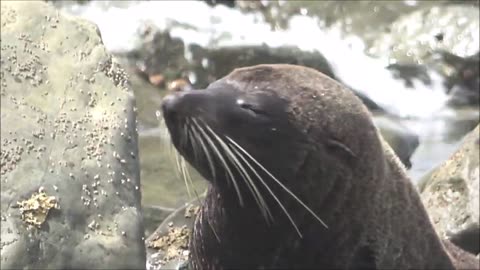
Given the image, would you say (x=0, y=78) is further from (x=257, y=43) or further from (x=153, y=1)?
(x=153, y=1)

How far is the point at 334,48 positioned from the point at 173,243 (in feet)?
22.1

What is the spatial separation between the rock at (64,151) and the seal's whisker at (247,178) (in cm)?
149

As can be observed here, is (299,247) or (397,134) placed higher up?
(299,247)

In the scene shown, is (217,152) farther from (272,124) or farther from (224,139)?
(272,124)

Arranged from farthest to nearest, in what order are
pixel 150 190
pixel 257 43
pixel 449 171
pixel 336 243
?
pixel 257 43 → pixel 150 190 → pixel 449 171 → pixel 336 243

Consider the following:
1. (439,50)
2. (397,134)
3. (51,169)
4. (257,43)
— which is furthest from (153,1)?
(51,169)

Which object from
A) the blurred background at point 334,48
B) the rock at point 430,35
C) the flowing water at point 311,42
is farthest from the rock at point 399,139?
the rock at point 430,35

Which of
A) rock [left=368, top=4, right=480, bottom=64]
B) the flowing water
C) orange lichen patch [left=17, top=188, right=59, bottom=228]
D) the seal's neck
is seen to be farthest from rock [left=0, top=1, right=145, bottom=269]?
rock [left=368, top=4, right=480, bottom=64]

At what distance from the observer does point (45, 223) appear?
4.80 metres

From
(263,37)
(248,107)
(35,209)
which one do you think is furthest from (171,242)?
(263,37)

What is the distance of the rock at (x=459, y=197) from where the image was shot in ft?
19.0

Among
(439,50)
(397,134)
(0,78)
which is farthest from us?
(439,50)

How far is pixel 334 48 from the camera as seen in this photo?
12.0 metres

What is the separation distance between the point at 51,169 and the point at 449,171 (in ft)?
Result: 7.92
